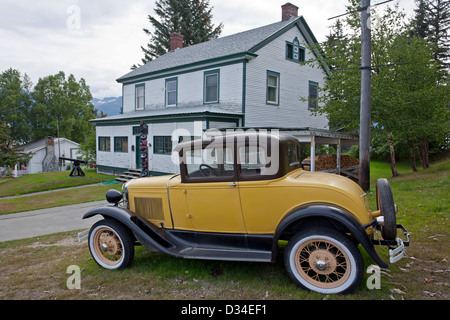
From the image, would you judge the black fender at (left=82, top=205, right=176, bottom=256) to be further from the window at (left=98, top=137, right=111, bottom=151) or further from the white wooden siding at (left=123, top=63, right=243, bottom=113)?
the window at (left=98, top=137, right=111, bottom=151)

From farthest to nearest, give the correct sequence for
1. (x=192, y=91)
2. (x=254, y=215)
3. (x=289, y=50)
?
(x=289, y=50)
(x=192, y=91)
(x=254, y=215)

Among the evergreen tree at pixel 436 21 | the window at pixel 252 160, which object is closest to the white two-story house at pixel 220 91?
the window at pixel 252 160

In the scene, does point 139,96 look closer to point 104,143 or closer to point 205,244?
point 104,143

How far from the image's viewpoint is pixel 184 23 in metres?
36.3

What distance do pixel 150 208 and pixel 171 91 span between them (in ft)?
50.1

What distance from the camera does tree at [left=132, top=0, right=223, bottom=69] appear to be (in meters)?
Answer: 36.7

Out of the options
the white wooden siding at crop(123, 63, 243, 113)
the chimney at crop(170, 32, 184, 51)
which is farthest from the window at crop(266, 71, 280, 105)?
the chimney at crop(170, 32, 184, 51)

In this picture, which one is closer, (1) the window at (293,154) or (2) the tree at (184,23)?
(1) the window at (293,154)

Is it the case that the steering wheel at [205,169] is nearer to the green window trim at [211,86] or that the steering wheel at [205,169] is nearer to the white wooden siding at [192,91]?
the white wooden siding at [192,91]

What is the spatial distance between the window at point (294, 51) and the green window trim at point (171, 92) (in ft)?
22.1

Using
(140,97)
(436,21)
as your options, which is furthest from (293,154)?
(436,21)

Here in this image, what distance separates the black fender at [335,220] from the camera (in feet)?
11.1
